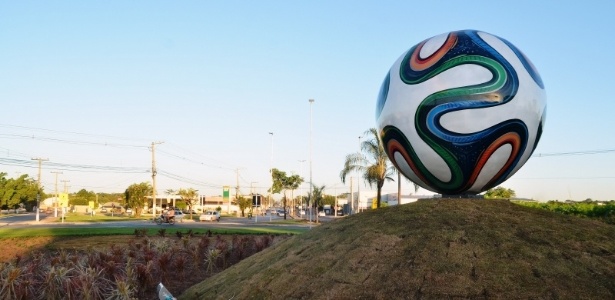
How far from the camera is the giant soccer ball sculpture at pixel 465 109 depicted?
29.2 feet

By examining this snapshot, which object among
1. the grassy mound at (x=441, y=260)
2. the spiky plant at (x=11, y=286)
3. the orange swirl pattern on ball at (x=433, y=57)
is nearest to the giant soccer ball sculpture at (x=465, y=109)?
the orange swirl pattern on ball at (x=433, y=57)

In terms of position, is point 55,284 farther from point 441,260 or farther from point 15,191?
point 15,191

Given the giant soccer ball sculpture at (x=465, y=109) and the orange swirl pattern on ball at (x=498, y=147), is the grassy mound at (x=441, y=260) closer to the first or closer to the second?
the orange swirl pattern on ball at (x=498, y=147)

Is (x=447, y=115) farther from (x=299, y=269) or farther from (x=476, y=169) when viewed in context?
(x=299, y=269)

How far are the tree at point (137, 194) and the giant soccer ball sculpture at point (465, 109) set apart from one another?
69.7 m

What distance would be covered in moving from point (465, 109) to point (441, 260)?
116 inches

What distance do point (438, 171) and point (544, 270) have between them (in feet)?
9.81

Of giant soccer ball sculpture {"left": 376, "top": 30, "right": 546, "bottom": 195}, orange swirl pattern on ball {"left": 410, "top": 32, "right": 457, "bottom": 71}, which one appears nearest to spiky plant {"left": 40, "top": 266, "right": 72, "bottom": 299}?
giant soccer ball sculpture {"left": 376, "top": 30, "right": 546, "bottom": 195}

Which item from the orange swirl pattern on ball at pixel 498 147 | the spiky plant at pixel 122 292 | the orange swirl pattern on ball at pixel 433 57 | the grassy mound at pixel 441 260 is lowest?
the spiky plant at pixel 122 292

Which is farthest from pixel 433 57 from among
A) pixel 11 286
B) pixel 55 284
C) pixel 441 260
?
pixel 11 286

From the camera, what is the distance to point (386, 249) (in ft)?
26.2

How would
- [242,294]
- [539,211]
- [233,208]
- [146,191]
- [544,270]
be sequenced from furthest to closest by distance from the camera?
[233,208], [146,191], [539,211], [242,294], [544,270]

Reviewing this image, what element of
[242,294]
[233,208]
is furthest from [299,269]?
[233,208]

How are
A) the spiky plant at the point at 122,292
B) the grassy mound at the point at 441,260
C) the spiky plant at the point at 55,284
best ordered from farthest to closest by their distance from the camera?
the spiky plant at the point at 55,284
the spiky plant at the point at 122,292
the grassy mound at the point at 441,260
